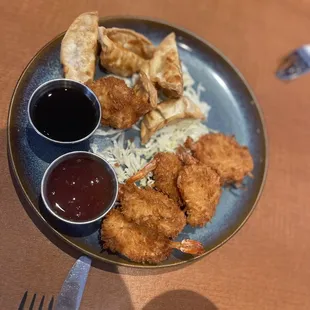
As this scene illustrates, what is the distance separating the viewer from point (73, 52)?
9.22 feet

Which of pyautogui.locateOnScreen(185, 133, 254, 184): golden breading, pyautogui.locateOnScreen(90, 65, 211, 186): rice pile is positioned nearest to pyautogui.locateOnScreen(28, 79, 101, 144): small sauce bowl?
pyautogui.locateOnScreen(90, 65, 211, 186): rice pile

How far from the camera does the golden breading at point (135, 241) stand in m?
2.44

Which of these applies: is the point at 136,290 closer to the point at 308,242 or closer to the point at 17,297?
the point at 17,297

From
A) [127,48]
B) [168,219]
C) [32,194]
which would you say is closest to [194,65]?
[127,48]

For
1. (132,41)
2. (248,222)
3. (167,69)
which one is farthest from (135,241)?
(132,41)

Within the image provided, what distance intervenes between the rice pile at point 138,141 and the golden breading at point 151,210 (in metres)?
0.21

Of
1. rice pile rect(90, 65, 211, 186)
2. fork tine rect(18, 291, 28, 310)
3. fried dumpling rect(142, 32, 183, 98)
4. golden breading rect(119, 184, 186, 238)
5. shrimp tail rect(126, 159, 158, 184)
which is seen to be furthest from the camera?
fried dumpling rect(142, 32, 183, 98)

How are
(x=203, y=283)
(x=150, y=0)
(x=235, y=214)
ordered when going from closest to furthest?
(x=203, y=283) → (x=235, y=214) → (x=150, y=0)

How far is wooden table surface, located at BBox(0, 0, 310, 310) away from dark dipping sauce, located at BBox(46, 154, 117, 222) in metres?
0.35

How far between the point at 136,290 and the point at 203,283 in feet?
1.65

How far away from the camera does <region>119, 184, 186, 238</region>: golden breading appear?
8.29 ft

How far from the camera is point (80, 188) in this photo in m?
2.37

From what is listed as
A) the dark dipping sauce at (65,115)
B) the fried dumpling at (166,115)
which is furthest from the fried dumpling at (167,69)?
the dark dipping sauce at (65,115)

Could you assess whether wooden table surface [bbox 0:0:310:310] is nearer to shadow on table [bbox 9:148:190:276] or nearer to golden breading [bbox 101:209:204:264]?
shadow on table [bbox 9:148:190:276]
